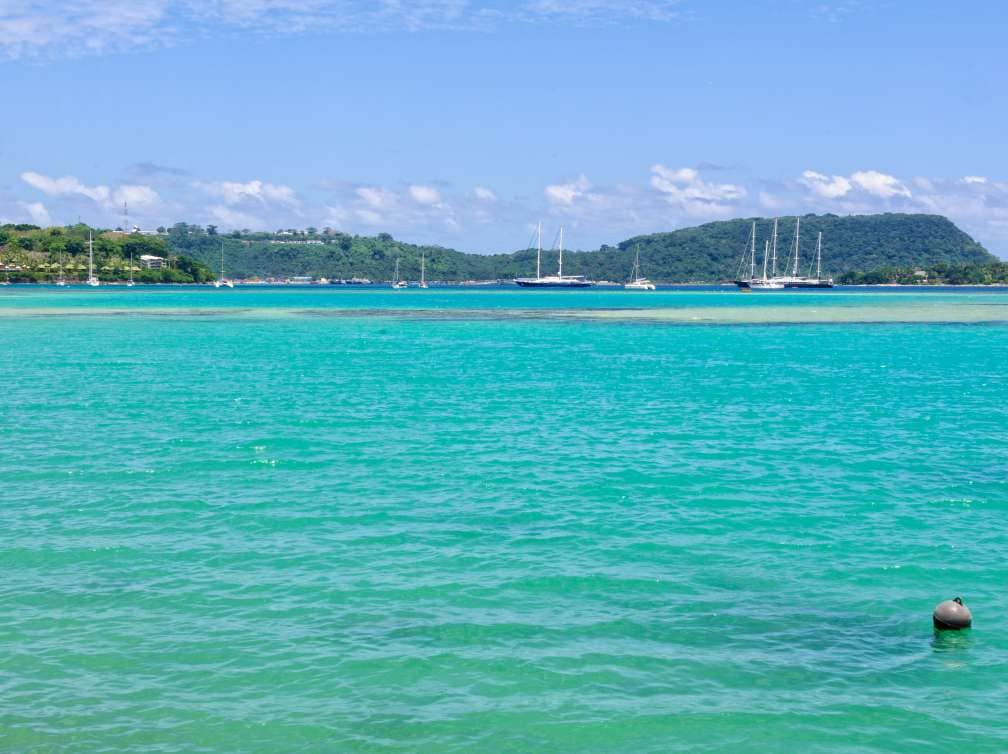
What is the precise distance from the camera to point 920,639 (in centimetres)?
2041

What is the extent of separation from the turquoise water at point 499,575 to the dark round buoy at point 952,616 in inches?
13.9

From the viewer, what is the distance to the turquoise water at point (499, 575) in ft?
55.6

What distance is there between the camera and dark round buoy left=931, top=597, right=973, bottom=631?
20516 millimetres

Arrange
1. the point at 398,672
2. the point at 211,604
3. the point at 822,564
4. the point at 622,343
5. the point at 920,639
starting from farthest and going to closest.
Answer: the point at 622,343, the point at 822,564, the point at 211,604, the point at 920,639, the point at 398,672

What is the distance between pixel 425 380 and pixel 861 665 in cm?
5158

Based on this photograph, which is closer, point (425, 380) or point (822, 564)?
point (822, 564)

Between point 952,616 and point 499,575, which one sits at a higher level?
point 952,616

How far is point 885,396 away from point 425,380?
2991 centimetres

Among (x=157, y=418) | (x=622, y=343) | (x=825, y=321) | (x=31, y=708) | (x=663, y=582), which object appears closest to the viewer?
(x=31, y=708)

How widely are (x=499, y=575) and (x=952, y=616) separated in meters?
A: 10.0

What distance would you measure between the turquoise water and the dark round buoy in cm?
35

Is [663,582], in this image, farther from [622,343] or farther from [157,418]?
[622,343]

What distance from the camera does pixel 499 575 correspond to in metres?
24.0

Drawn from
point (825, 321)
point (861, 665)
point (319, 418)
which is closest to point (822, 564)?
point (861, 665)
